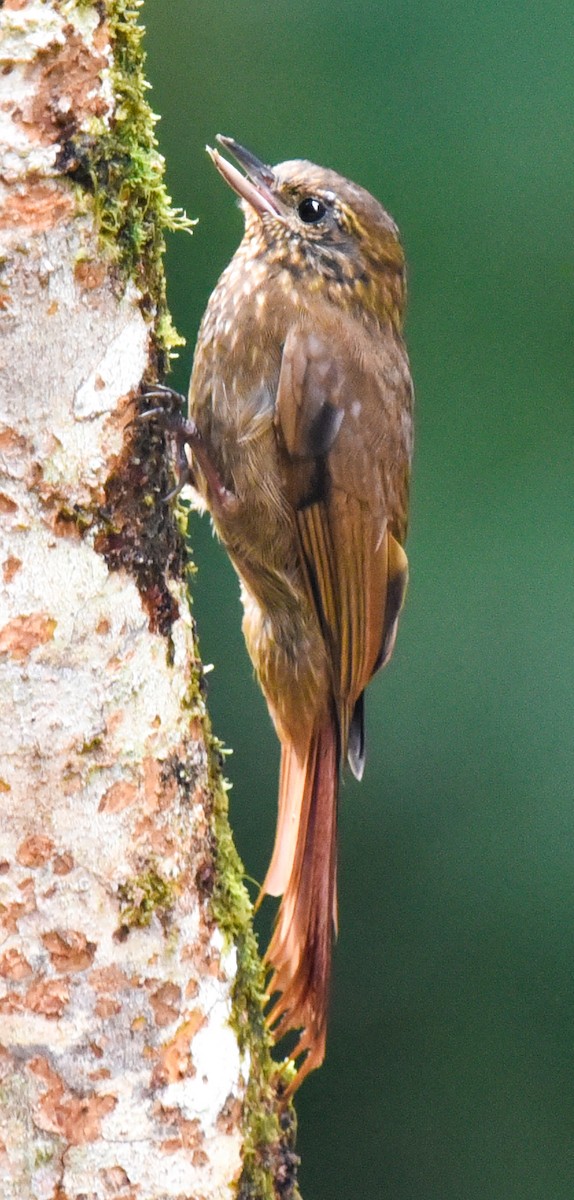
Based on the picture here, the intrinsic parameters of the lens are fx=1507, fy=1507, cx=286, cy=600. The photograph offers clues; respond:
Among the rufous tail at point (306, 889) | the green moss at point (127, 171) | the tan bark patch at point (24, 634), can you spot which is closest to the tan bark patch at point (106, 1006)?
the tan bark patch at point (24, 634)

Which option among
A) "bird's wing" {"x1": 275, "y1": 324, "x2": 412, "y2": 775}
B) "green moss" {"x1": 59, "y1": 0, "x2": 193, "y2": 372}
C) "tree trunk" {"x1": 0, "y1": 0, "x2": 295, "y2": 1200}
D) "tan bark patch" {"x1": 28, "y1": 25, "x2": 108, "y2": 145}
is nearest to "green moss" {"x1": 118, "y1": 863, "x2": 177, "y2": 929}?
"tree trunk" {"x1": 0, "y1": 0, "x2": 295, "y2": 1200}

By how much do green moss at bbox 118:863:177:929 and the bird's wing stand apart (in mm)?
1104

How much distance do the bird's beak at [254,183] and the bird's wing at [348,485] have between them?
31cm

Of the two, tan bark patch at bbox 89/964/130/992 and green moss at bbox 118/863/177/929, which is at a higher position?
green moss at bbox 118/863/177/929

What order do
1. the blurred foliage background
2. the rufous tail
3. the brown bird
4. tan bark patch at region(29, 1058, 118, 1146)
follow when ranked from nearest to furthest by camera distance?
tan bark patch at region(29, 1058, 118, 1146)
the rufous tail
the brown bird
the blurred foliage background

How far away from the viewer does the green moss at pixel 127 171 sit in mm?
1858

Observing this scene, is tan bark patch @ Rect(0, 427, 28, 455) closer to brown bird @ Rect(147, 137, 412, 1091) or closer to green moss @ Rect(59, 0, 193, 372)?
green moss @ Rect(59, 0, 193, 372)

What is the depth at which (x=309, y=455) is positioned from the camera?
9.38ft

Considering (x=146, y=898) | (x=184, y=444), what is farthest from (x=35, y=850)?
(x=184, y=444)

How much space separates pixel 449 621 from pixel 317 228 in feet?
3.47

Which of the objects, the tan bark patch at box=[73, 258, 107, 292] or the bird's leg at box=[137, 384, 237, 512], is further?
the bird's leg at box=[137, 384, 237, 512]

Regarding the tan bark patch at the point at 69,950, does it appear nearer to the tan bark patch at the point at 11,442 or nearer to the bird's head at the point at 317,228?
the tan bark patch at the point at 11,442

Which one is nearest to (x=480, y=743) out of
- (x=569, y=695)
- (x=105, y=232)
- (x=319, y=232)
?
(x=569, y=695)

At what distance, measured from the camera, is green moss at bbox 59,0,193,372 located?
1.86 metres
